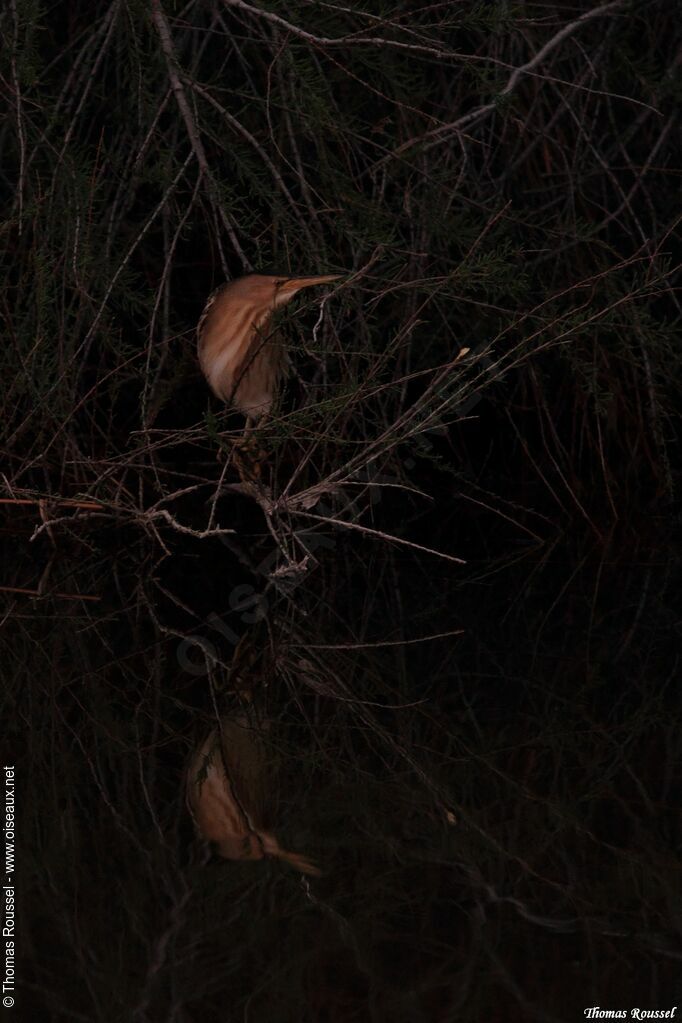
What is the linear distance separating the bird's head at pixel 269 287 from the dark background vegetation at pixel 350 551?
0.05 metres

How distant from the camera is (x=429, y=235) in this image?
299cm

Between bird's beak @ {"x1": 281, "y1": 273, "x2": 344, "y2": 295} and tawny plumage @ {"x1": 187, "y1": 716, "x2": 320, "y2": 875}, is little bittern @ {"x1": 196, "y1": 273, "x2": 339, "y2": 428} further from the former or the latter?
tawny plumage @ {"x1": 187, "y1": 716, "x2": 320, "y2": 875}

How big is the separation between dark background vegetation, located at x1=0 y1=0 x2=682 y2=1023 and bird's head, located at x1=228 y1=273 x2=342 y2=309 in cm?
5

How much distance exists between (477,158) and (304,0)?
106cm

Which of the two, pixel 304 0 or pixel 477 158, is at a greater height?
pixel 304 0

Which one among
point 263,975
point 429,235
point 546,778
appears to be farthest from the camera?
point 429,235

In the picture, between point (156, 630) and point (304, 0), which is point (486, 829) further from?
point (304, 0)

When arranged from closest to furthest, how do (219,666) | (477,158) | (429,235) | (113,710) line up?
(113,710) → (219,666) → (429,235) → (477,158)

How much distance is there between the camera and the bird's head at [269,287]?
2.61 m

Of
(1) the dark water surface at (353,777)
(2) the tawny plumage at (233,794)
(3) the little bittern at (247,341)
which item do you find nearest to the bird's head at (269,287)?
(3) the little bittern at (247,341)

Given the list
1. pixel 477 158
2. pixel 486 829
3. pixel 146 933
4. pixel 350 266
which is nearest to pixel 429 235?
pixel 350 266

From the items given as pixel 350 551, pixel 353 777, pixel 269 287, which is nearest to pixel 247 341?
pixel 269 287

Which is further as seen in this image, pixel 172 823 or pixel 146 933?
pixel 172 823

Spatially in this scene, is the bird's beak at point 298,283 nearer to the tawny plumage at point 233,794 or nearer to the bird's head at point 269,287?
the bird's head at point 269,287
